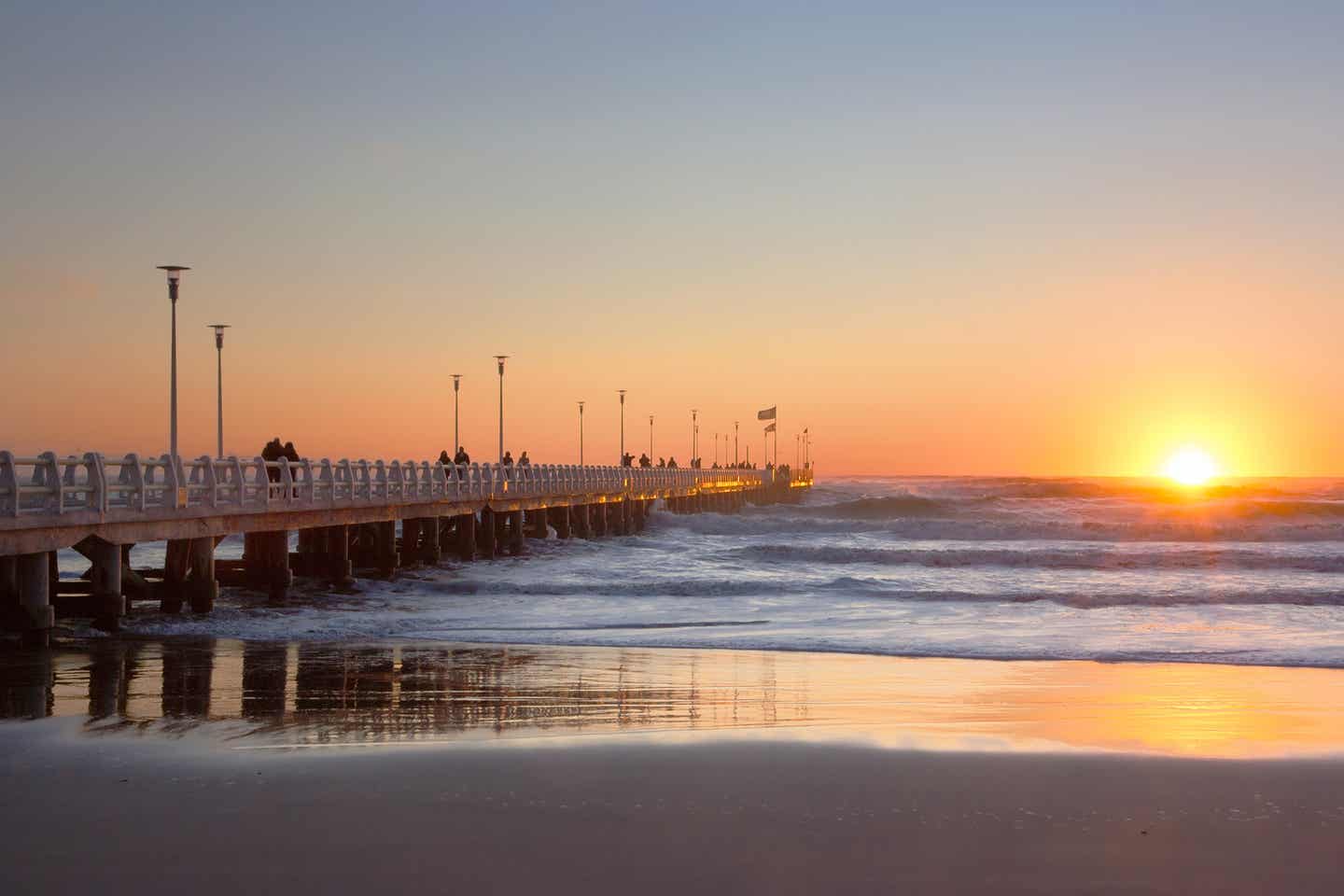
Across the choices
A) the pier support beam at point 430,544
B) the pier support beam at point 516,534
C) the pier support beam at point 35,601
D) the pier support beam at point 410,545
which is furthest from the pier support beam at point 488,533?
the pier support beam at point 35,601

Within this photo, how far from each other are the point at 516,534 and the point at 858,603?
2099 cm

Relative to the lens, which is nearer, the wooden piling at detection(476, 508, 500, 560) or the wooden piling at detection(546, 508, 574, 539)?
the wooden piling at detection(476, 508, 500, 560)

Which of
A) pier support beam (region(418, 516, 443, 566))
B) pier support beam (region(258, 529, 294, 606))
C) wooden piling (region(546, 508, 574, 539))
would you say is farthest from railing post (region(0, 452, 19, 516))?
wooden piling (region(546, 508, 574, 539))

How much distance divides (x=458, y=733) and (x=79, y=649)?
9205mm

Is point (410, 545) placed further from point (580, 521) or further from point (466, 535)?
point (580, 521)

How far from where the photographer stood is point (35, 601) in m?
19.1

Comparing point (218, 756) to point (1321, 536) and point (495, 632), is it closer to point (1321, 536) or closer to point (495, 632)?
point (495, 632)

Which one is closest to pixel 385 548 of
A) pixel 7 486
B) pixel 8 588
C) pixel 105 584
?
pixel 105 584

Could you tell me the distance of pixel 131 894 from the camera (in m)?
7.00

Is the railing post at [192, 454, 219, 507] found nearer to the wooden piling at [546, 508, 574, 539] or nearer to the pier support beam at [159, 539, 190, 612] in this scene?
the pier support beam at [159, 539, 190, 612]

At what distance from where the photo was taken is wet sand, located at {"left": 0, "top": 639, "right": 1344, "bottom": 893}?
24.4ft

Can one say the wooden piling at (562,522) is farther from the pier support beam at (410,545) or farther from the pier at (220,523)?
the pier support beam at (410,545)

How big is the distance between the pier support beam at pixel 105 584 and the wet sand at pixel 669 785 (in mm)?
5789

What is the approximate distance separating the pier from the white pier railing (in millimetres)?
31
